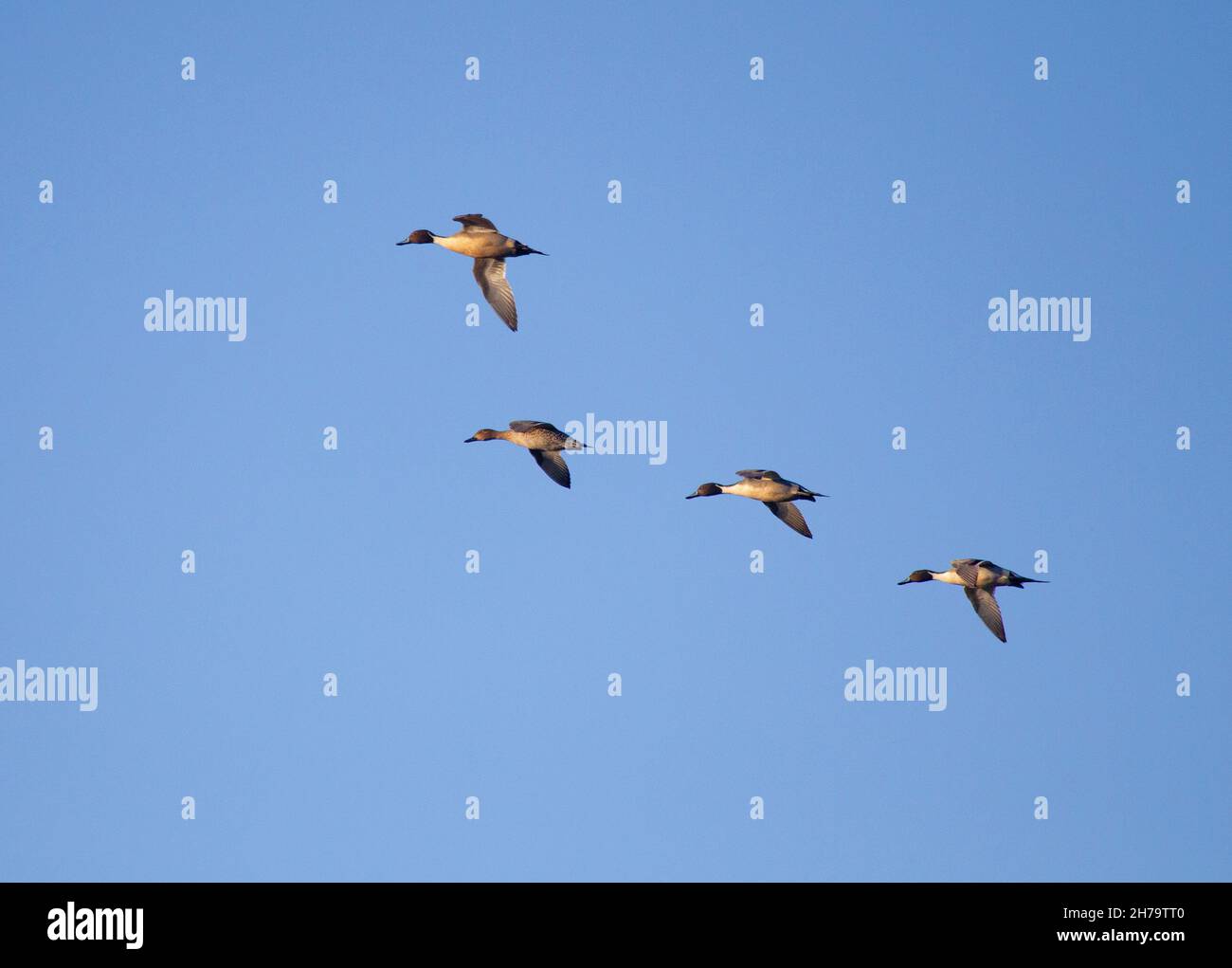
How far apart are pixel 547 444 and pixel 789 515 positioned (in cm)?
342

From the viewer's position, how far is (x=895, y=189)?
104ft

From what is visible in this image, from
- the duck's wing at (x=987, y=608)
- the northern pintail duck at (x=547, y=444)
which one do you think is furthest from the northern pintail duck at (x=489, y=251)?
the duck's wing at (x=987, y=608)

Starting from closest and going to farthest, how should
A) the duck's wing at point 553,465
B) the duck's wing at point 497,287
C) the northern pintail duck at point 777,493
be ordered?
the duck's wing at point 497,287 → the duck's wing at point 553,465 → the northern pintail duck at point 777,493

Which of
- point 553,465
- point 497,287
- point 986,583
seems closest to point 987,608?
point 986,583

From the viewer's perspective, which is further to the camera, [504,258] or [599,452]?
[599,452]

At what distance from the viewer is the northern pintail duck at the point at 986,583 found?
1152 inches

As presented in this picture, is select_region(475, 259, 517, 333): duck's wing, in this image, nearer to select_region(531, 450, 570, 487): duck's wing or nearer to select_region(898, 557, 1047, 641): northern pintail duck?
select_region(531, 450, 570, 487): duck's wing

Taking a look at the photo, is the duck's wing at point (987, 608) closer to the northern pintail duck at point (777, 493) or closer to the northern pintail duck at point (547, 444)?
the northern pintail duck at point (777, 493)

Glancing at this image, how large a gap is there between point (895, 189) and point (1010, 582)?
5945 millimetres

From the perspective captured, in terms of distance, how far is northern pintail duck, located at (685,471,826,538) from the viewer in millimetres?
28484

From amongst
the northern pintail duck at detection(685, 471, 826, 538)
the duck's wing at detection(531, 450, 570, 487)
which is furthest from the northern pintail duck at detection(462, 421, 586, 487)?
the northern pintail duck at detection(685, 471, 826, 538)
